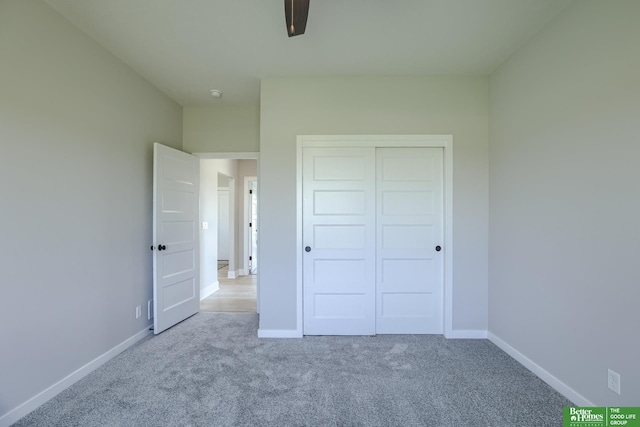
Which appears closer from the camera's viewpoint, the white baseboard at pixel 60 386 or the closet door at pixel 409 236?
the white baseboard at pixel 60 386

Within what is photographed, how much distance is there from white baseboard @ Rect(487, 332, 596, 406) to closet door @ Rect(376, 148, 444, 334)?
0.59m

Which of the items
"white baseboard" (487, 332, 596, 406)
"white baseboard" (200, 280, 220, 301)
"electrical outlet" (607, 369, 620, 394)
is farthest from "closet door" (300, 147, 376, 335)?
"white baseboard" (200, 280, 220, 301)

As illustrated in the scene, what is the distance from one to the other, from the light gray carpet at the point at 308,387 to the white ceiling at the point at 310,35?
2755mm

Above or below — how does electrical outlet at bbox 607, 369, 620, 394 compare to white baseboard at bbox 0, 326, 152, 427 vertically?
above

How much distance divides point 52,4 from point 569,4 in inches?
142

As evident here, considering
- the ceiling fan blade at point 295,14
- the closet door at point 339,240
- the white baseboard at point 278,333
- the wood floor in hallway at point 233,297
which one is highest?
the ceiling fan blade at point 295,14

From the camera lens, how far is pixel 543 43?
2.15 m

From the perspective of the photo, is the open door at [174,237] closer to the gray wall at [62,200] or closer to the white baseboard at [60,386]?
the gray wall at [62,200]

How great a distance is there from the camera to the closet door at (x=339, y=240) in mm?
2934

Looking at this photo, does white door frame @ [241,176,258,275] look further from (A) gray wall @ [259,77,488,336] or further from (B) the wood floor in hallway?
(A) gray wall @ [259,77,488,336]

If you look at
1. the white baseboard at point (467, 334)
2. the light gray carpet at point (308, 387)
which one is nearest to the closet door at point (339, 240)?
the light gray carpet at point (308, 387)

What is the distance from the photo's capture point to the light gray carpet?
1.74m

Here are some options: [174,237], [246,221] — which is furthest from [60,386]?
[246,221]

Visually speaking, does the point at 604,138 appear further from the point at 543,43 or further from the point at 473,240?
the point at 473,240
